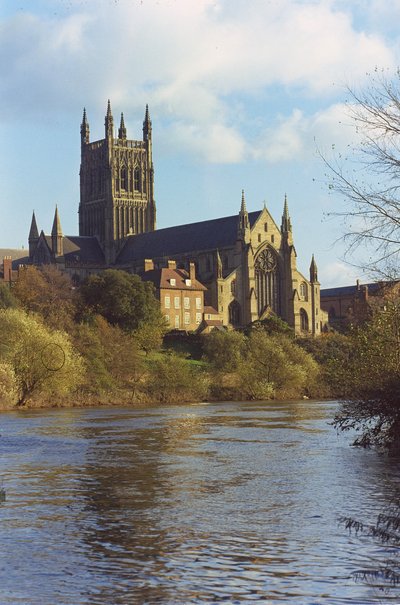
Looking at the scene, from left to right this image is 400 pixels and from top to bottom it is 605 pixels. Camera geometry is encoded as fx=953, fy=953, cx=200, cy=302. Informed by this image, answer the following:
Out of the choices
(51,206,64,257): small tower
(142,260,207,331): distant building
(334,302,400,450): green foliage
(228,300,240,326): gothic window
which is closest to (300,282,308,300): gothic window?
(228,300,240,326): gothic window

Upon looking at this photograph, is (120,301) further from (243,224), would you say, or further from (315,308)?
(315,308)

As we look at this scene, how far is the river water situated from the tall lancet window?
380 feet

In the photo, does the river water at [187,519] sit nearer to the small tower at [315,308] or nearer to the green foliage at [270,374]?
the green foliage at [270,374]

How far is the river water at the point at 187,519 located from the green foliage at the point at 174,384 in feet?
124

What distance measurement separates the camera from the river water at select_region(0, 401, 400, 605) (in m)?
13.7

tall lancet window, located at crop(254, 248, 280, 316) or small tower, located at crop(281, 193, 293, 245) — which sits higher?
small tower, located at crop(281, 193, 293, 245)

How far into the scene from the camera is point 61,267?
16650 cm

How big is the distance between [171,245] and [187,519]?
146 meters

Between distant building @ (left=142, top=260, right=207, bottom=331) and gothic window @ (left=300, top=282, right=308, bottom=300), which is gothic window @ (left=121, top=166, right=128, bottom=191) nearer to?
gothic window @ (left=300, top=282, right=308, bottom=300)

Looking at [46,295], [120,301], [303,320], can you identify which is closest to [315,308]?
[303,320]

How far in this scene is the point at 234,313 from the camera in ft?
489

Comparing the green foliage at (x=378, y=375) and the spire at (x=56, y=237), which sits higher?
the spire at (x=56, y=237)

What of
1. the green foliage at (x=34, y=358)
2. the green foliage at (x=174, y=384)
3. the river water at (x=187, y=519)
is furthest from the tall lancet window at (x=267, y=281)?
the river water at (x=187, y=519)

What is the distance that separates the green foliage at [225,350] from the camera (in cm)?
8575
